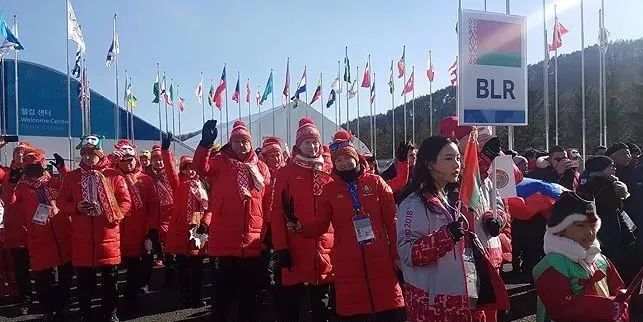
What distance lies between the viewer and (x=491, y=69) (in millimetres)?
4188

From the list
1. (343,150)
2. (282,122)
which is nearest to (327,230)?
(343,150)

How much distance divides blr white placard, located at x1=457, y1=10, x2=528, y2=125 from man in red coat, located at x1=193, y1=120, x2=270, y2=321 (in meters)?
2.53

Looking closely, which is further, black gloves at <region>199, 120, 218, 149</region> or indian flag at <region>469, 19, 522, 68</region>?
black gloves at <region>199, 120, 218, 149</region>

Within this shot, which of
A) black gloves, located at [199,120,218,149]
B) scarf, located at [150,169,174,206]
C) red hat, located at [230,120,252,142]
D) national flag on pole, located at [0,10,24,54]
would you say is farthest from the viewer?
national flag on pole, located at [0,10,24,54]

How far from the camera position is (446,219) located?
3.26 meters

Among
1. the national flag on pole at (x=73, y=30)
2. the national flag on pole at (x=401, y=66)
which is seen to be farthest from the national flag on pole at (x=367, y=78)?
the national flag on pole at (x=73, y=30)

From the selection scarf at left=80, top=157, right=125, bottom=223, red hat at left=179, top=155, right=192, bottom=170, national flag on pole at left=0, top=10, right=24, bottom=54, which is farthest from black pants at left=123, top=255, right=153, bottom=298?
national flag on pole at left=0, top=10, right=24, bottom=54

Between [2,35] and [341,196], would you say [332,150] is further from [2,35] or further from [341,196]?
[2,35]

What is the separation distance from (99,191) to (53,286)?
1.56m

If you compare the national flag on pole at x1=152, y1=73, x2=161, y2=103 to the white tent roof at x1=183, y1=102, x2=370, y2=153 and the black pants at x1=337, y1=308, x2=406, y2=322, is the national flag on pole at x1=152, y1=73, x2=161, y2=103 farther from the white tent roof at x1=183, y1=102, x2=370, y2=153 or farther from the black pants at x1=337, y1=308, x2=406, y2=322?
the black pants at x1=337, y1=308, x2=406, y2=322

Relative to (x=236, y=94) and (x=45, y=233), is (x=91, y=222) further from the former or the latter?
(x=236, y=94)

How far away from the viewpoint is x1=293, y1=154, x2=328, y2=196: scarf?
17.1 feet

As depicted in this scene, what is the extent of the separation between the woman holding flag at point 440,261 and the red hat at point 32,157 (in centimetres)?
550

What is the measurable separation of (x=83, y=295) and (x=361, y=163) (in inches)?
133
